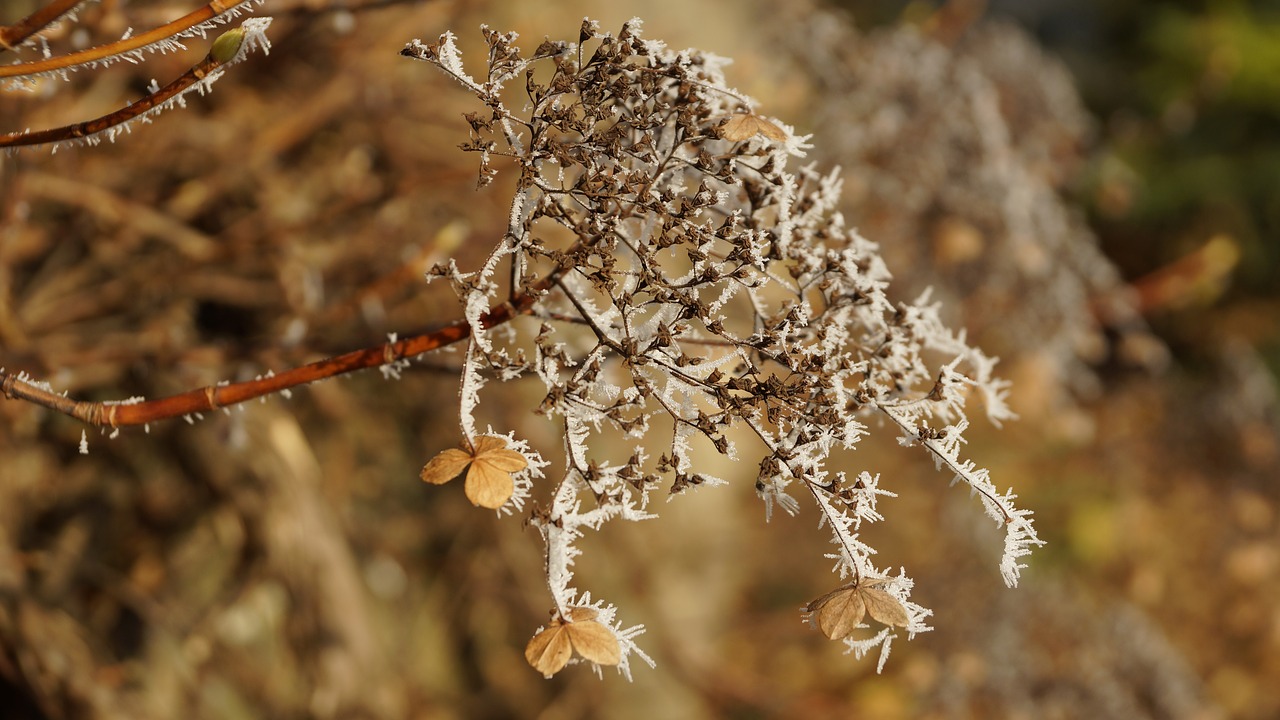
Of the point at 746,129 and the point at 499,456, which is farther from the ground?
the point at 746,129

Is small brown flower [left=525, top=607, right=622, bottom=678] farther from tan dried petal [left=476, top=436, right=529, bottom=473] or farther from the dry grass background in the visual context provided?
the dry grass background

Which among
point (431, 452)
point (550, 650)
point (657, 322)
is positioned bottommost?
point (431, 452)

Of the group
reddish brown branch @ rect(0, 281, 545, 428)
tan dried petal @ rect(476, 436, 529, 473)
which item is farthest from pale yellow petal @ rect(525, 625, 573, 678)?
reddish brown branch @ rect(0, 281, 545, 428)

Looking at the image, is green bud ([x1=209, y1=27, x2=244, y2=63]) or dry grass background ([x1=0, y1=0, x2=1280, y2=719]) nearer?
green bud ([x1=209, y1=27, x2=244, y2=63])

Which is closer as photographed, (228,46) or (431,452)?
(228,46)

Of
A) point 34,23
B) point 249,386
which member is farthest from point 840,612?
point 34,23

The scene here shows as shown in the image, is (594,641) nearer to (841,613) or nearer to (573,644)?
(573,644)
